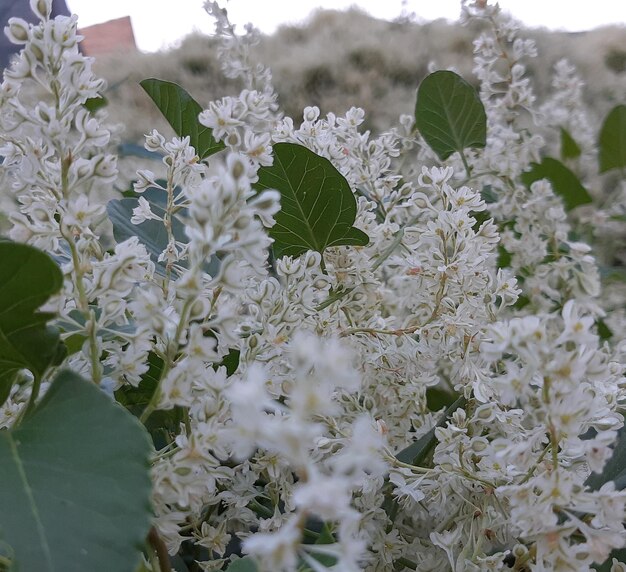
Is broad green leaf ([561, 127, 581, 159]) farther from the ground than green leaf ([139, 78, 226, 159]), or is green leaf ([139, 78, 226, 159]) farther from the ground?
green leaf ([139, 78, 226, 159])

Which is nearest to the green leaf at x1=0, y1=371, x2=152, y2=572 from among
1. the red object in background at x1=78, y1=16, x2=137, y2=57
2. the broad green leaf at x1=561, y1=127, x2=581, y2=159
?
the broad green leaf at x1=561, y1=127, x2=581, y2=159

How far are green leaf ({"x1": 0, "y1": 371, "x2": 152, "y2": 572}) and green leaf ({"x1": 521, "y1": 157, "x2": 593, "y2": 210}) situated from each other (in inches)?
24.2

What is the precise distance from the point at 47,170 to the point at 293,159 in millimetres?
146

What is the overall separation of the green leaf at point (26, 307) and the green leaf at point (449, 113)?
416 millimetres

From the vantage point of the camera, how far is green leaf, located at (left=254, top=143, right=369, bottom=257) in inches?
15.9

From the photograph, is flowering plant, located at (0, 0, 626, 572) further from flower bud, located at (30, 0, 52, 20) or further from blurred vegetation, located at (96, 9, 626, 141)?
blurred vegetation, located at (96, 9, 626, 141)

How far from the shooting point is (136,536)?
8.2 inches

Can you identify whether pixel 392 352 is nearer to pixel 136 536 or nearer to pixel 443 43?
pixel 136 536

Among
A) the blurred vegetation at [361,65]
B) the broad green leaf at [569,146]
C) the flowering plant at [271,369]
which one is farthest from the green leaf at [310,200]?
the blurred vegetation at [361,65]

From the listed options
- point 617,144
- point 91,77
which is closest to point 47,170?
point 91,77

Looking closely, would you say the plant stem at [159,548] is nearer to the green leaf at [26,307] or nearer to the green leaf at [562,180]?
the green leaf at [26,307]

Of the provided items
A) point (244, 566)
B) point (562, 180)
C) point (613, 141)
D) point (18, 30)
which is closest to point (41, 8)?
point (18, 30)

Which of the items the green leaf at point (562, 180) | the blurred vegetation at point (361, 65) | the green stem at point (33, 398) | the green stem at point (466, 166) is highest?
the green stem at point (466, 166)

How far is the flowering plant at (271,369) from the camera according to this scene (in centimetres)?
22
